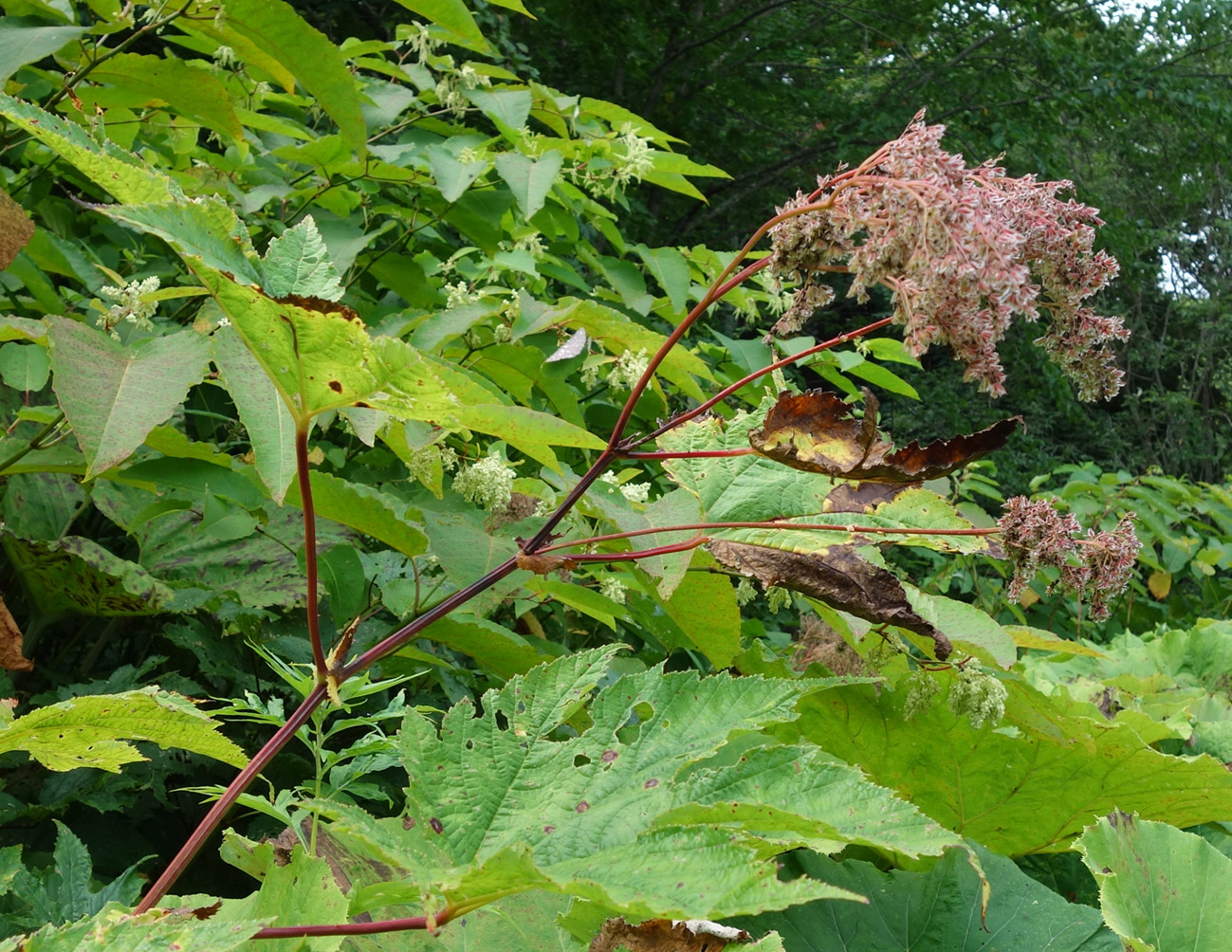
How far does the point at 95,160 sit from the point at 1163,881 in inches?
41.7

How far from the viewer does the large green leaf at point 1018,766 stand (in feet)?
3.62

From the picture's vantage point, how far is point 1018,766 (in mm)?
1133

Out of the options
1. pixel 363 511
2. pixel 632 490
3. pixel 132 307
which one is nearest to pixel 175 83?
pixel 132 307

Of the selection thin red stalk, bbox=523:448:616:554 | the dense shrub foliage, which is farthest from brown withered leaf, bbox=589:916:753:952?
thin red stalk, bbox=523:448:616:554

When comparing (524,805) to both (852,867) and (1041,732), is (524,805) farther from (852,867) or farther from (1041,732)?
(1041,732)

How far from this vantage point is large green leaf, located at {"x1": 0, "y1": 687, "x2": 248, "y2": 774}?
0.65 m

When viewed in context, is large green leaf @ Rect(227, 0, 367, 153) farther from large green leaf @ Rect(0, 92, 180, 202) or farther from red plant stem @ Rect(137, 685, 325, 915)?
red plant stem @ Rect(137, 685, 325, 915)

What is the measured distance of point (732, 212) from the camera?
9.25m

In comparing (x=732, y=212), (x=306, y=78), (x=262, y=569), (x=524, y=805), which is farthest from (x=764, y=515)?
(x=732, y=212)

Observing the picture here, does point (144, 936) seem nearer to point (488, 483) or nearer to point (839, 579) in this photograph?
point (839, 579)

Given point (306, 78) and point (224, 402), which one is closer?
point (306, 78)

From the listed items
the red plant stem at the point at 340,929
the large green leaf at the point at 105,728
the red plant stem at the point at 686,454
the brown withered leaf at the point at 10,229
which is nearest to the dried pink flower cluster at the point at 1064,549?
the red plant stem at the point at 686,454

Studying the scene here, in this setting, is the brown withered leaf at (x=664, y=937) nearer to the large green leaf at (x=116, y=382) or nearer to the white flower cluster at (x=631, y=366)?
the large green leaf at (x=116, y=382)

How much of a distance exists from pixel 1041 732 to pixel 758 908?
72 centimetres
